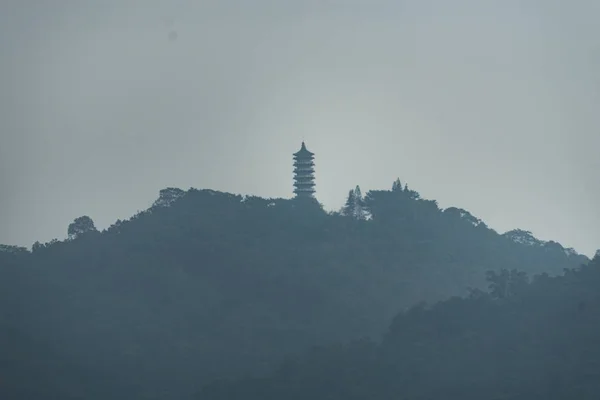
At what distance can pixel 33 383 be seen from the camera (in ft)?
488

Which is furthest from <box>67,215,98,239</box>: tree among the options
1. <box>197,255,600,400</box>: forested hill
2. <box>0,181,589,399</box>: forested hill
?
<box>197,255,600,400</box>: forested hill

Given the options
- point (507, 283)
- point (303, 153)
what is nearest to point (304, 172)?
point (303, 153)

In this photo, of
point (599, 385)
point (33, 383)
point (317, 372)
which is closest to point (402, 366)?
point (317, 372)

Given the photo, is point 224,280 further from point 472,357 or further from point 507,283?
point 472,357

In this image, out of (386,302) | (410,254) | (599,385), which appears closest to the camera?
(599,385)

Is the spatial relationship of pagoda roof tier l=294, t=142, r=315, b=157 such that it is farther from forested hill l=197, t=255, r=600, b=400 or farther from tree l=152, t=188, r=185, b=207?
forested hill l=197, t=255, r=600, b=400

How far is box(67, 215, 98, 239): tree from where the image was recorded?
18162 centimetres

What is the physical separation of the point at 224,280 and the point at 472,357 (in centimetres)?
3592

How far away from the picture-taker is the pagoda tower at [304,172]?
618 feet

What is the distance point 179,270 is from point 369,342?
1161 inches

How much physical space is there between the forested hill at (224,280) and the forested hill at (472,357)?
7.24 meters

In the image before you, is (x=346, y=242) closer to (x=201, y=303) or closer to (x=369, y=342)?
(x=201, y=303)

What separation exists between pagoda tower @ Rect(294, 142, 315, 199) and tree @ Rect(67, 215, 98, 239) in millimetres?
18093

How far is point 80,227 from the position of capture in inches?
7175
